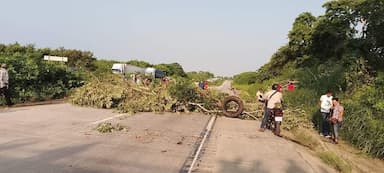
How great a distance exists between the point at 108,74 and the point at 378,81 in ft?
44.2

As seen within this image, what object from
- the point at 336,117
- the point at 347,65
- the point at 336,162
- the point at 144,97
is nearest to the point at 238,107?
the point at 144,97

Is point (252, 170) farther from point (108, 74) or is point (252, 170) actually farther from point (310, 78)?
point (310, 78)

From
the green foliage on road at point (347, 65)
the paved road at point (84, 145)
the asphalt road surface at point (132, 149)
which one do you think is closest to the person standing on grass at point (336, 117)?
the green foliage on road at point (347, 65)

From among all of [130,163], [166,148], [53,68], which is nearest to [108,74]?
[53,68]

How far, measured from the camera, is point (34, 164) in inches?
295

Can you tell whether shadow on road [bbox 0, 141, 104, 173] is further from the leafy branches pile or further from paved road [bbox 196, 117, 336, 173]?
the leafy branches pile

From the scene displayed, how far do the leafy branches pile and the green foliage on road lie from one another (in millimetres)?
4721

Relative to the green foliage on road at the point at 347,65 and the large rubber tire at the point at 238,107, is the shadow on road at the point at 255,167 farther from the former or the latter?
the large rubber tire at the point at 238,107

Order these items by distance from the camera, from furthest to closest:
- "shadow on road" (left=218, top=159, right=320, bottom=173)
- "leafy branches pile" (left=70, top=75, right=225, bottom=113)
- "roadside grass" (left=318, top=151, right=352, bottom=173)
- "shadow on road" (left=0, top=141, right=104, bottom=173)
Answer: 1. "leafy branches pile" (left=70, top=75, right=225, bottom=113)
2. "roadside grass" (left=318, top=151, right=352, bottom=173)
3. "shadow on road" (left=218, top=159, right=320, bottom=173)
4. "shadow on road" (left=0, top=141, right=104, bottom=173)

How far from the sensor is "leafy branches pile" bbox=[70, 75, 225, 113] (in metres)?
19.9

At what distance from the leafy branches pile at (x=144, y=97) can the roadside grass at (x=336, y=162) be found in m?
9.52

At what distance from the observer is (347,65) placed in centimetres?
2842

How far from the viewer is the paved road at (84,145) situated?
25.1 feet

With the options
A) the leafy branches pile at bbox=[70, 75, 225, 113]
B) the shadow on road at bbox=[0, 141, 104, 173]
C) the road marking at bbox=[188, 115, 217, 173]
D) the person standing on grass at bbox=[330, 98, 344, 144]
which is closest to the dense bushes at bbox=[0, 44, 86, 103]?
the leafy branches pile at bbox=[70, 75, 225, 113]
